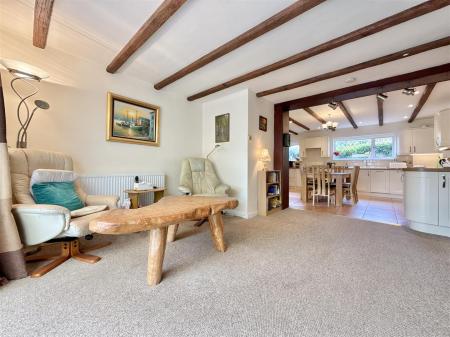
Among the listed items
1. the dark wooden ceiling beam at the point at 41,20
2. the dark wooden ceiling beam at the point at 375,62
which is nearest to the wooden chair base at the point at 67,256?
the dark wooden ceiling beam at the point at 41,20

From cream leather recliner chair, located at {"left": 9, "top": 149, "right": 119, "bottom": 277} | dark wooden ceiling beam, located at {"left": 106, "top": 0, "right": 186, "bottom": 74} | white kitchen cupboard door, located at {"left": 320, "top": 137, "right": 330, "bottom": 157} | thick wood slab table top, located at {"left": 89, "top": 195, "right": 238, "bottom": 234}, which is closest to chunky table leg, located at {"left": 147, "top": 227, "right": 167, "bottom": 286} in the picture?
thick wood slab table top, located at {"left": 89, "top": 195, "right": 238, "bottom": 234}

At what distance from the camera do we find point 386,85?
2.97 metres

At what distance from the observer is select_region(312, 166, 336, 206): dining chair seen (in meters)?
4.64

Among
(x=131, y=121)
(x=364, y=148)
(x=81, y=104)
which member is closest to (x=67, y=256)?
(x=81, y=104)

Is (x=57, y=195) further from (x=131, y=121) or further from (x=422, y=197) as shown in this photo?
(x=422, y=197)

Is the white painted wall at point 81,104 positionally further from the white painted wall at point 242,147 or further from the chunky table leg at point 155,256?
the chunky table leg at point 155,256

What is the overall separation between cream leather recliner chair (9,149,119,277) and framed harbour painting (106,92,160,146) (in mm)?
843

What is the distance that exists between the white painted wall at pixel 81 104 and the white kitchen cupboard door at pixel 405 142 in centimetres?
712

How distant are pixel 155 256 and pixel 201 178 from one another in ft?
7.40

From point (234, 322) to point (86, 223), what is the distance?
140 centimetres

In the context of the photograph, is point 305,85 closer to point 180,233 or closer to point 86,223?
point 180,233

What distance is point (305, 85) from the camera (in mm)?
3215

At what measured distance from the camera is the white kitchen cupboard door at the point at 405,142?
19.0 ft

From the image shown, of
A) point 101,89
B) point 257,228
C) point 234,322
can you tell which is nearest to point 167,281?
point 234,322
